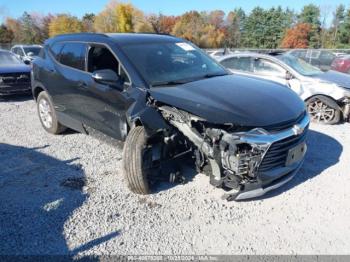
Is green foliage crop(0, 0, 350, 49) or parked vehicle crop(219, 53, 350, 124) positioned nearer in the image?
parked vehicle crop(219, 53, 350, 124)

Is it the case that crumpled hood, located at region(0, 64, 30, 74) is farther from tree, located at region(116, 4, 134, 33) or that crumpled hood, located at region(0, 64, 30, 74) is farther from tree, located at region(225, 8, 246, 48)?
tree, located at region(225, 8, 246, 48)

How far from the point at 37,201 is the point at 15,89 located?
740cm

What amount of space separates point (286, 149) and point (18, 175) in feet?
11.7

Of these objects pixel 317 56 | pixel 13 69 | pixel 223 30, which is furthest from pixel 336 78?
pixel 223 30

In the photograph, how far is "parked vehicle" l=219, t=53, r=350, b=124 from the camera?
7.10 m

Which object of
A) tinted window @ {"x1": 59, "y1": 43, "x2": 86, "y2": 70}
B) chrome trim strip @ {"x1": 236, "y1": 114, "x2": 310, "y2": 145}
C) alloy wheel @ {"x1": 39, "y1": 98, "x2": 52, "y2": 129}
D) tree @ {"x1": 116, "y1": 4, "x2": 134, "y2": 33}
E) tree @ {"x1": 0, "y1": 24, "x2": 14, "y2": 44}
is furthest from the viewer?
tree @ {"x1": 116, "y1": 4, "x2": 134, "y2": 33}

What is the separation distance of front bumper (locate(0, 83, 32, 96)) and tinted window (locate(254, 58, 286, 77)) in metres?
7.04

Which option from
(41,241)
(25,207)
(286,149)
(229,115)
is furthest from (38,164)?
(286,149)

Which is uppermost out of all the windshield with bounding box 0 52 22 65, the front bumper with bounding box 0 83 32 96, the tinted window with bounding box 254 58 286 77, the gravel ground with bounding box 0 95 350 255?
the tinted window with bounding box 254 58 286 77

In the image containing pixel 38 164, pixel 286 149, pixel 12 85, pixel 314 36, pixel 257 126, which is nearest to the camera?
pixel 257 126

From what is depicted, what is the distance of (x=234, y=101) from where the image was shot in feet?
12.2

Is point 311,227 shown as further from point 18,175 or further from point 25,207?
point 18,175

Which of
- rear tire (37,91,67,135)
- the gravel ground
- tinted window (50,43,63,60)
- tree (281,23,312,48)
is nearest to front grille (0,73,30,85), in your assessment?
rear tire (37,91,67,135)

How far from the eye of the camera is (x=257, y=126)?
343 cm
